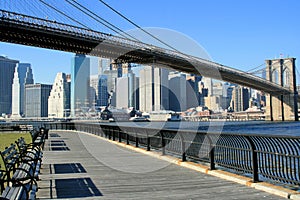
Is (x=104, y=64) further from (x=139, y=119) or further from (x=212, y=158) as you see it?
(x=139, y=119)

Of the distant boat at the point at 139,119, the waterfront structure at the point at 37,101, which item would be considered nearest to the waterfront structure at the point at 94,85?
the distant boat at the point at 139,119

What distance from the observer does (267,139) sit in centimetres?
754

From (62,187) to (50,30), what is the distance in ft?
112

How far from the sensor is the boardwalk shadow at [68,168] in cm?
929

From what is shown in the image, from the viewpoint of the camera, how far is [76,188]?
7.03m

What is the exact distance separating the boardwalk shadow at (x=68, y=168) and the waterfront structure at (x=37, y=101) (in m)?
126

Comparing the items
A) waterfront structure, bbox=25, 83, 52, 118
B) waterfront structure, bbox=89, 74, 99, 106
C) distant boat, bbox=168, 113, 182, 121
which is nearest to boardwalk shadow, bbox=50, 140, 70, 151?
waterfront structure, bbox=89, 74, 99, 106

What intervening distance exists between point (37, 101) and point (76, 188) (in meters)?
134

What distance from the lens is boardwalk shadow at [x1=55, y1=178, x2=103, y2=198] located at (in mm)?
6492

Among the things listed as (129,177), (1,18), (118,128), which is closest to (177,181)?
(129,177)

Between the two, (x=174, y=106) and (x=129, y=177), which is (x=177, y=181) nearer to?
(x=129, y=177)

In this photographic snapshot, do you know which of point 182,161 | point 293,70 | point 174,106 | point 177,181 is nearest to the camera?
point 177,181

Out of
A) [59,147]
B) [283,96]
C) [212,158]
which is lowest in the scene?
[59,147]

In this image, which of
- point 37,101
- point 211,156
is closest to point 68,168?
point 211,156
